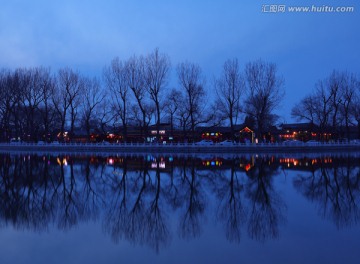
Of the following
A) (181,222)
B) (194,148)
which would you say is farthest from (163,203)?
(194,148)

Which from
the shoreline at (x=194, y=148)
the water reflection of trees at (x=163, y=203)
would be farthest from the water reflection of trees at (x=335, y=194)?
the shoreline at (x=194, y=148)

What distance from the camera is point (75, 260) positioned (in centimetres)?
691

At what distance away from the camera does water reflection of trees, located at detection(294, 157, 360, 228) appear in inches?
390

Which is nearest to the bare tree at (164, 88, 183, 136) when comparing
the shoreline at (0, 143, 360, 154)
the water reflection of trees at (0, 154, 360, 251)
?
the shoreline at (0, 143, 360, 154)

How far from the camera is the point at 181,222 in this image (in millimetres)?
9656

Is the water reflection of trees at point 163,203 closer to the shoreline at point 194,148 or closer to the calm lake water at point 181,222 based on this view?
the calm lake water at point 181,222

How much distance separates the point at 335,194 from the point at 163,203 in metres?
6.38

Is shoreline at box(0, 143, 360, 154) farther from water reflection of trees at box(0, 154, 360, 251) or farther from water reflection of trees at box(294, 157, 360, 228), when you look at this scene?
water reflection of trees at box(0, 154, 360, 251)

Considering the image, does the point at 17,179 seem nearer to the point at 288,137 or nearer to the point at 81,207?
the point at 81,207

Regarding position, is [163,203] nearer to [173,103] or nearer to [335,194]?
[335,194]

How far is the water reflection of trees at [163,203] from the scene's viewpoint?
30.0 ft

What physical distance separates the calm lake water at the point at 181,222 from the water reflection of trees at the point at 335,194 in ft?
0.10

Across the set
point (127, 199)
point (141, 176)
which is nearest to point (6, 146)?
point (141, 176)

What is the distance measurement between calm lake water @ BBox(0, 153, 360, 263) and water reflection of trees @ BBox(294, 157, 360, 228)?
0.10ft
